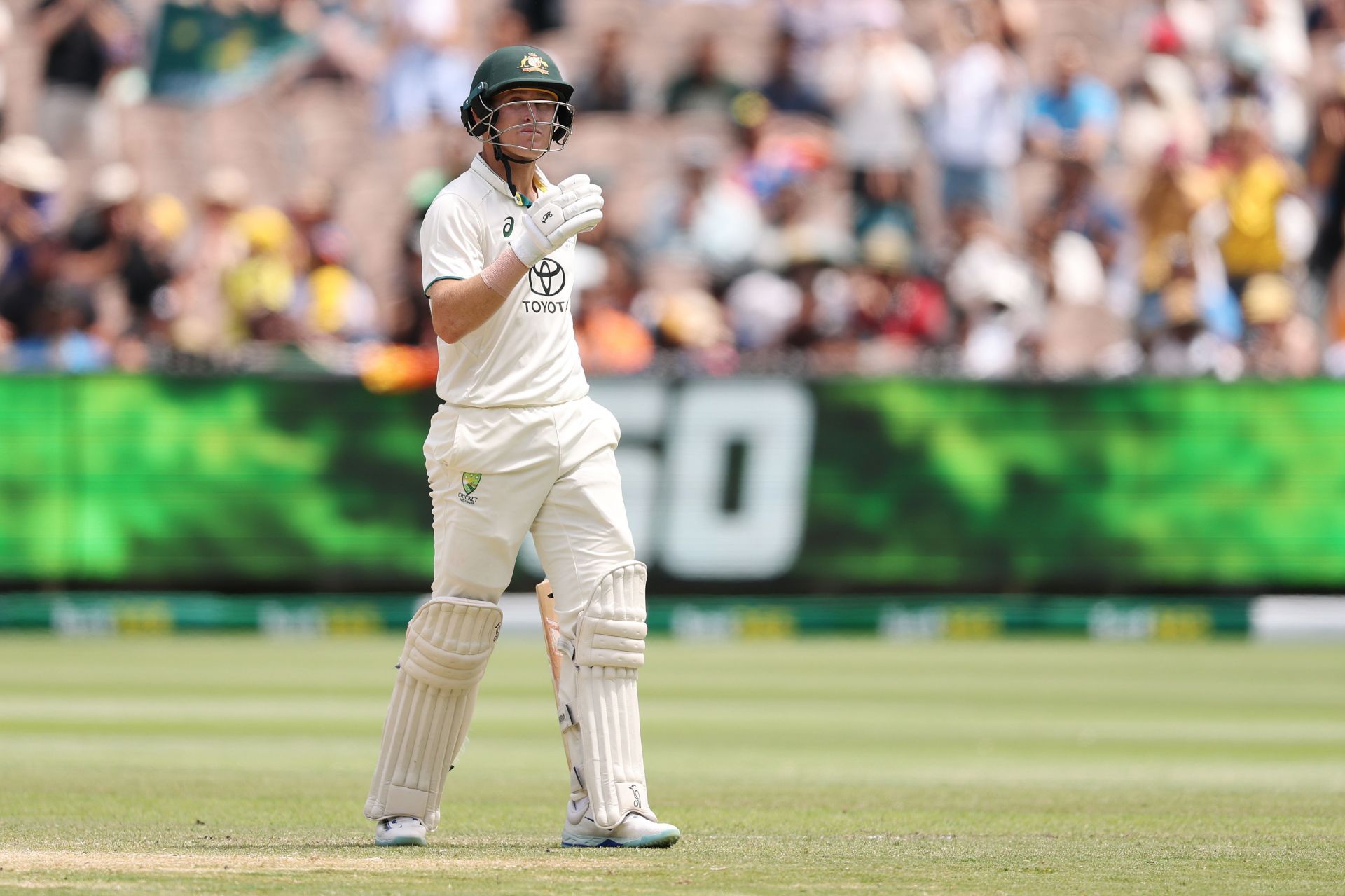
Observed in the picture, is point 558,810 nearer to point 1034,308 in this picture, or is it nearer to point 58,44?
point 1034,308

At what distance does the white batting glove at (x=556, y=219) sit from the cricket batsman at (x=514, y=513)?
10 cm

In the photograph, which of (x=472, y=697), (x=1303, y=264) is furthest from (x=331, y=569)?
(x=472, y=697)

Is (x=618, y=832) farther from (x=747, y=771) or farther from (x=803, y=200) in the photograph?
(x=803, y=200)

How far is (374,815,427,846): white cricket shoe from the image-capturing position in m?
5.92

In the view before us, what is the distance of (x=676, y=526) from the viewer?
1474cm

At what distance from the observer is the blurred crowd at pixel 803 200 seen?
1539cm

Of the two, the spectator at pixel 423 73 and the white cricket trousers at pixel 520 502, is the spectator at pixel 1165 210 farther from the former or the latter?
the white cricket trousers at pixel 520 502

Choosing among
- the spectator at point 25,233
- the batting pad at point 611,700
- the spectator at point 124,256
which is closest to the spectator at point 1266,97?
the spectator at point 124,256

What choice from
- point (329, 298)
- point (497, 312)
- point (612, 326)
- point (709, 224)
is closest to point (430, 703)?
point (497, 312)

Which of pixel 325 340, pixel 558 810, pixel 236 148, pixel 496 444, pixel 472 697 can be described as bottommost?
pixel 558 810

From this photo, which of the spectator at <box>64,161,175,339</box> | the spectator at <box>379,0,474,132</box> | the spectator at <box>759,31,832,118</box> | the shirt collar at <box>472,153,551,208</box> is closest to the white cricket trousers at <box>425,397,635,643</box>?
the shirt collar at <box>472,153,551,208</box>

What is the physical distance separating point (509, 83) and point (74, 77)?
41.6 feet

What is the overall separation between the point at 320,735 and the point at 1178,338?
8.10 metres

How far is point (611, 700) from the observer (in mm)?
5914
